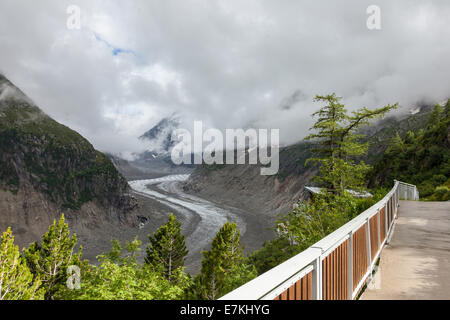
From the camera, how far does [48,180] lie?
155 m

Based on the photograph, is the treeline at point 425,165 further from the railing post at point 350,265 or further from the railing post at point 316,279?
the railing post at point 316,279

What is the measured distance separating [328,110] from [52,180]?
173m

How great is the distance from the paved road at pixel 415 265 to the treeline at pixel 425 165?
64.3 ft

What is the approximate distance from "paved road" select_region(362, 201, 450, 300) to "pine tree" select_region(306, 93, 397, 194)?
9.68 meters

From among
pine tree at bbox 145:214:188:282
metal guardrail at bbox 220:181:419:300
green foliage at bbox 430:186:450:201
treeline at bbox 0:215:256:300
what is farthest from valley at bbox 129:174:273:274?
metal guardrail at bbox 220:181:419:300

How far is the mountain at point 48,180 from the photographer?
5418 inches

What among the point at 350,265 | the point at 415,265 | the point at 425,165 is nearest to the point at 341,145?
the point at 415,265

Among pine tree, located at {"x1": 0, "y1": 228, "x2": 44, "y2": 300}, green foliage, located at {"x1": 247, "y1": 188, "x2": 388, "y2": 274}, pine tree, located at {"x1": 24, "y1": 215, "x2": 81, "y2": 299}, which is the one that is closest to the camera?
green foliage, located at {"x1": 247, "y1": 188, "x2": 388, "y2": 274}

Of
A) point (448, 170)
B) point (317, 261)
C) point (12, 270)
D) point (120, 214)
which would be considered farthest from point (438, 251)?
point (120, 214)

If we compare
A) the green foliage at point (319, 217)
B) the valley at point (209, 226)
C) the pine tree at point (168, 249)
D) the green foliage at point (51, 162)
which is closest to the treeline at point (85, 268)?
the pine tree at point (168, 249)

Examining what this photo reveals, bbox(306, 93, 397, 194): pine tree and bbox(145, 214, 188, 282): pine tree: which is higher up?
bbox(306, 93, 397, 194): pine tree

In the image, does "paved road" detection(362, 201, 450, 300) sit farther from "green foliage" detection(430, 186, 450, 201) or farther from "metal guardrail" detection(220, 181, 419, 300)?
"green foliage" detection(430, 186, 450, 201)

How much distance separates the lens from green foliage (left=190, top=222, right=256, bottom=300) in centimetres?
3253
